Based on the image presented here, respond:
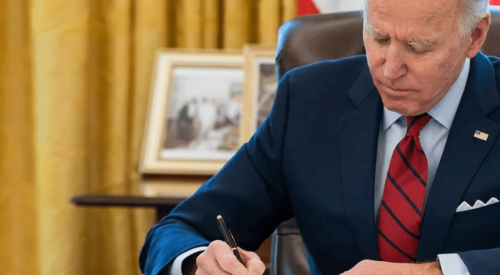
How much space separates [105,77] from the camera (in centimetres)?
334

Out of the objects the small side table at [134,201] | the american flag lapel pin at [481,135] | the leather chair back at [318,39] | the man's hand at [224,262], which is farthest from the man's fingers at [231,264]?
the small side table at [134,201]

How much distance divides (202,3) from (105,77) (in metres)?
0.57

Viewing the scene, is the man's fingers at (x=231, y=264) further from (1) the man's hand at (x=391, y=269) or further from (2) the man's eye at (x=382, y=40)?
(2) the man's eye at (x=382, y=40)

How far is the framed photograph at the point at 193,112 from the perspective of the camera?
9.95 ft

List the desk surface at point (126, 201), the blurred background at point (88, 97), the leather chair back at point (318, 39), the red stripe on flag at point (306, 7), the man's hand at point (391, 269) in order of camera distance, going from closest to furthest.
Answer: the man's hand at point (391, 269)
the leather chair back at point (318, 39)
the desk surface at point (126, 201)
the red stripe on flag at point (306, 7)
the blurred background at point (88, 97)

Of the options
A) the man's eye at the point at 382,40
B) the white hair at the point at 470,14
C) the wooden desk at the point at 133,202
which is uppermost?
the white hair at the point at 470,14

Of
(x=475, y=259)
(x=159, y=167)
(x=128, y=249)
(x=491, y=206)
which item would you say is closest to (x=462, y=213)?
(x=491, y=206)

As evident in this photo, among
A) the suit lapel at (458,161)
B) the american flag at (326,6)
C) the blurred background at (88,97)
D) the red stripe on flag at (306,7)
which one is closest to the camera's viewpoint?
the suit lapel at (458,161)

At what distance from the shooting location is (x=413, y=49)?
153 cm

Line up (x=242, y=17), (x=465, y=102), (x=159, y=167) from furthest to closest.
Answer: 1. (x=242, y=17)
2. (x=159, y=167)
3. (x=465, y=102)

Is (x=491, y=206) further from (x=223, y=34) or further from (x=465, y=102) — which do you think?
(x=223, y=34)

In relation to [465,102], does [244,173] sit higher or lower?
lower

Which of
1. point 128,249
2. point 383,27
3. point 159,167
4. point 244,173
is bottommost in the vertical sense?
point 128,249

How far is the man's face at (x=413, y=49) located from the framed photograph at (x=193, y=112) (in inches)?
59.0
